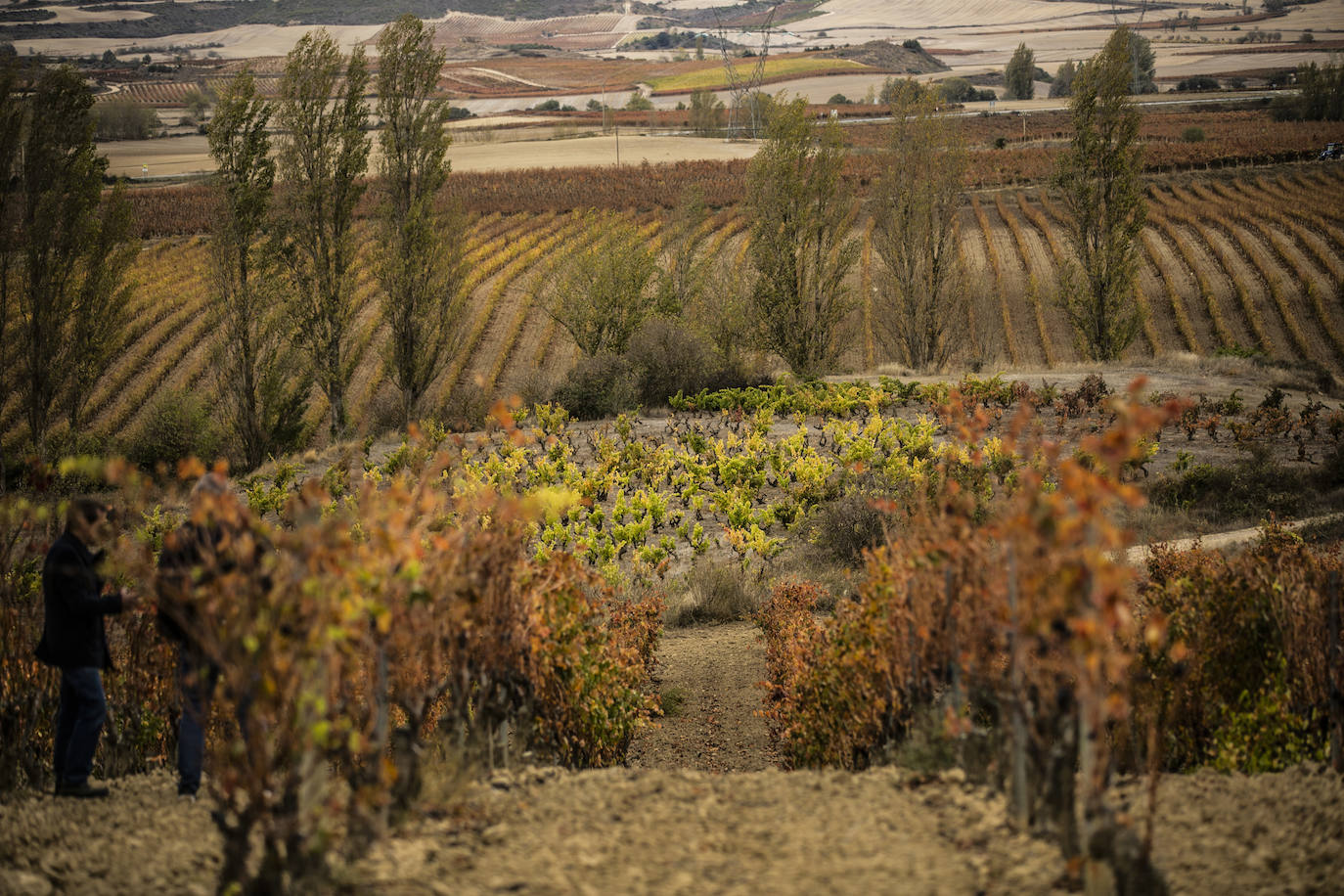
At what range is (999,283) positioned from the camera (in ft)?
135

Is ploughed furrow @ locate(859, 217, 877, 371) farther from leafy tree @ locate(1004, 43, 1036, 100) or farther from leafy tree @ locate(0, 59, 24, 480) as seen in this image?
leafy tree @ locate(1004, 43, 1036, 100)

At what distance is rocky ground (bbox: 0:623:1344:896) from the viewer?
12.8ft

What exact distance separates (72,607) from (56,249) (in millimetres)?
20092

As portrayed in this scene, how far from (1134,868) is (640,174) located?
214 feet

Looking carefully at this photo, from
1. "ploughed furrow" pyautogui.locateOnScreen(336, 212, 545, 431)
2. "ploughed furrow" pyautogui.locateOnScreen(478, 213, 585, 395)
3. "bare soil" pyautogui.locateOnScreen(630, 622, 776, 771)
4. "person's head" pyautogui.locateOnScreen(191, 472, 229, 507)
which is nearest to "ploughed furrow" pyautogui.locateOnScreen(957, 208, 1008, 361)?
"ploughed furrow" pyautogui.locateOnScreen(478, 213, 585, 395)

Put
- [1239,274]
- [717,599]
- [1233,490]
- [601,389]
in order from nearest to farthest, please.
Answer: [717,599], [1233,490], [601,389], [1239,274]

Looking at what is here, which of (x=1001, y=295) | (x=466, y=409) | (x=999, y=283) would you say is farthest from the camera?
(x=999, y=283)

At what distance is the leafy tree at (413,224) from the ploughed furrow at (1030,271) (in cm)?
1781

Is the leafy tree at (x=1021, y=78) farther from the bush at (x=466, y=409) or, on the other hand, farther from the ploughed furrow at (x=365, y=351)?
the bush at (x=466, y=409)

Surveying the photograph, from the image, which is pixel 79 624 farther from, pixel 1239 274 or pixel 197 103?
Answer: pixel 197 103

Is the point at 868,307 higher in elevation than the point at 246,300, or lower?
lower

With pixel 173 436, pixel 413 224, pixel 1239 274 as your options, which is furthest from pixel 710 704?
pixel 1239 274

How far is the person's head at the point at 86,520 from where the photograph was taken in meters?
5.22

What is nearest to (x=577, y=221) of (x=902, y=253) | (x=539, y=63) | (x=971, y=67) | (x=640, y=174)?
(x=640, y=174)
